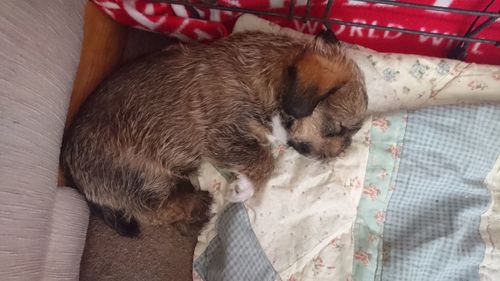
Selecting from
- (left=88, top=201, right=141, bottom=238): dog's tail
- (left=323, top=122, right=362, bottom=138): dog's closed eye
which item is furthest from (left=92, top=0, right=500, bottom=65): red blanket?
(left=88, top=201, right=141, bottom=238): dog's tail

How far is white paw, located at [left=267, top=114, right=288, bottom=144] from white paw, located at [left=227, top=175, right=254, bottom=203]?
0.19m

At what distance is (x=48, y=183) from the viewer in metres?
1.49

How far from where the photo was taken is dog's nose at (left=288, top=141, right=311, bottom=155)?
168 centimetres

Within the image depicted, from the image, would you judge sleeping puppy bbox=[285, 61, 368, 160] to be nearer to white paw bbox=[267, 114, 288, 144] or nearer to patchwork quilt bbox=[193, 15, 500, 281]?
white paw bbox=[267, 114, 288, 144]

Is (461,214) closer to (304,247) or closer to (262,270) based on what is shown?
(304,247)

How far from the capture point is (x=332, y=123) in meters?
1.61

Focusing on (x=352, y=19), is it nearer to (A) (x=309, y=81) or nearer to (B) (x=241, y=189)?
(A) (x=309, y=81)

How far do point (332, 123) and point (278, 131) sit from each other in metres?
0.20

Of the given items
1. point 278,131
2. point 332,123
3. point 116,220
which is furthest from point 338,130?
point 116,220

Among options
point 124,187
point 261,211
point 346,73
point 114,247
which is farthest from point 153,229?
point 346,73

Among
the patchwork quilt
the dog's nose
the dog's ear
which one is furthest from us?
the patchwork quilt

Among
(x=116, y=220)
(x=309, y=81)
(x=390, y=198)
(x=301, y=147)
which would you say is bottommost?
(x=116, y=220)

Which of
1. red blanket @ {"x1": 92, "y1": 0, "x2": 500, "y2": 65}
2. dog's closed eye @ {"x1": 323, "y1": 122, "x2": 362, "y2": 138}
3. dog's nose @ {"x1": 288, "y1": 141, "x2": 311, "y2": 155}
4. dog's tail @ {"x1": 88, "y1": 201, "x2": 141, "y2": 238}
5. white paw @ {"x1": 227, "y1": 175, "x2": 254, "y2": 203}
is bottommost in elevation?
dog's tail @ {"x1": 88, "y1": 201, "x2": 141, "y2": 238}

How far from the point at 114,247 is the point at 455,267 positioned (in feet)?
4.36
